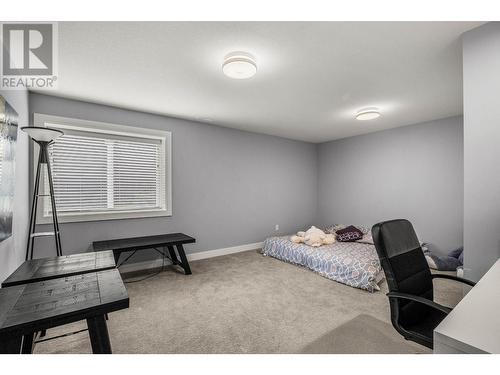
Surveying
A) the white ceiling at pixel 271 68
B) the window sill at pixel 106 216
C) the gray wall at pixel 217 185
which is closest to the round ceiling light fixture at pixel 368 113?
the white ceiling at pixel 271 68

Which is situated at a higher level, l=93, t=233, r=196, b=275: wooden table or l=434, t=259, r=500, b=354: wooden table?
l=434, t=259, r=500, b=354: wooden table

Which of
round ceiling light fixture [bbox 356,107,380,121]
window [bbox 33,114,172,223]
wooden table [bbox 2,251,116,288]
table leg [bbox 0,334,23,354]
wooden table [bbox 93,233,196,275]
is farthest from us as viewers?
round ceiling light fixture [bbox 356,107,380,121]

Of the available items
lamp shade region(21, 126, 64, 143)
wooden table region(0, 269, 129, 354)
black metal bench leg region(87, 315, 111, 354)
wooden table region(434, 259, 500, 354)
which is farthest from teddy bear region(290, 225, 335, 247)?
lamp shade region(21, 126, 64, 143)

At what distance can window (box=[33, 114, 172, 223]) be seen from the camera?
9.92ft

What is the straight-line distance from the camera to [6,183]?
181 cm

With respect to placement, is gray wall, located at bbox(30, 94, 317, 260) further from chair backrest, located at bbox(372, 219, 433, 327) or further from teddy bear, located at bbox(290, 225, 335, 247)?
chair backrest, located at bbox(372, 219, 433, 327)

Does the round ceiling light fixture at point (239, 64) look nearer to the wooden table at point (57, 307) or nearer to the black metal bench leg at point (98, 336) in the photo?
the wooden table at point (57, 307)

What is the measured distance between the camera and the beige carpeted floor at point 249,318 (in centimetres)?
182

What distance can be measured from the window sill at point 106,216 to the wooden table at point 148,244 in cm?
31

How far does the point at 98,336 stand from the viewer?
3.94 feet

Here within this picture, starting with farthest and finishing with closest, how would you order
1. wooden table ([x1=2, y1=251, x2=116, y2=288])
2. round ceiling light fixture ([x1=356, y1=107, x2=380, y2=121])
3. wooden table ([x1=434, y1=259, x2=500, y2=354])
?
round ceiling light fixture ([x1=356, y1=107, x2=380, y2=121])
wooden table ([x1=2, y1=251, x2=116, y2=288])
wooden table ([x1=434, y1=259, x2=500, y2=354])
